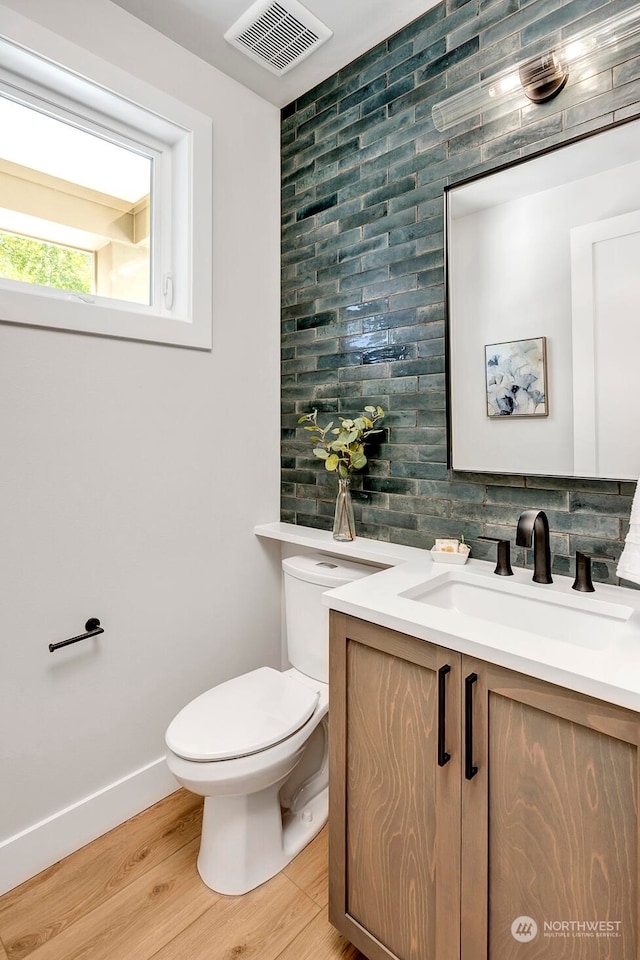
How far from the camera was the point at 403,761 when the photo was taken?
3.37 feet

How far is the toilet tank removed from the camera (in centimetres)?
165

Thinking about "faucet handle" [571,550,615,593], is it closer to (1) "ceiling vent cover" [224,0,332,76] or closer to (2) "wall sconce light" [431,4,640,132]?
(2) "wall sconce light" [431,4,640,132]

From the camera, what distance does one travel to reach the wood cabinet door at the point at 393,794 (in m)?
0.95

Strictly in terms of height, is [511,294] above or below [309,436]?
above

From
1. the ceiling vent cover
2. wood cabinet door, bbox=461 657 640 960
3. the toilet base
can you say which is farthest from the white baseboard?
the ceiling vent cover

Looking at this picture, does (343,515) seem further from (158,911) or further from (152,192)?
(152,192)

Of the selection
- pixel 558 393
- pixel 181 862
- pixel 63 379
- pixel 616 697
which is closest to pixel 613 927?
pixel 616 697

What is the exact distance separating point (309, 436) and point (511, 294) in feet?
2.97

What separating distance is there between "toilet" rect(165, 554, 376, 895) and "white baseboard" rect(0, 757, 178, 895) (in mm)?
348

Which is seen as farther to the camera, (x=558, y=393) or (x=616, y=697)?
(x=558, y=393)

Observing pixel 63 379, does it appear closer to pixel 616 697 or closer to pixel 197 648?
pixel 197 648

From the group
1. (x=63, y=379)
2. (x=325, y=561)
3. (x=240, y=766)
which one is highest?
(x=63, y=379)

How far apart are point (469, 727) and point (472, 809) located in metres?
0.15

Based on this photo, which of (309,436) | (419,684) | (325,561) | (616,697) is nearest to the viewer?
(616,697)
